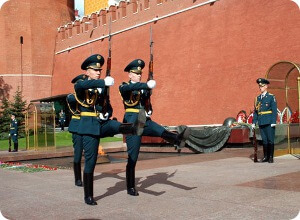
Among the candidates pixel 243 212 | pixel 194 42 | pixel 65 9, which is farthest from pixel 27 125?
pixel 65 9

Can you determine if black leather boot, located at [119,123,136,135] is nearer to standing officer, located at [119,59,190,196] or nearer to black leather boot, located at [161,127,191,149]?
standing officer, located at [119,59,190,196]

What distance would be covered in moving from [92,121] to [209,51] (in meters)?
16.6

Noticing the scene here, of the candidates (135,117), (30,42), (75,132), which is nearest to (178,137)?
(135,117)

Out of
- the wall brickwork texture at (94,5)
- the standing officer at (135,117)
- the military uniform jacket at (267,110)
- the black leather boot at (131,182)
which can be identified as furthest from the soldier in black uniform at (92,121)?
the wall brickwork texture at (94,5)

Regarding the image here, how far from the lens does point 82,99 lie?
500 centimetres

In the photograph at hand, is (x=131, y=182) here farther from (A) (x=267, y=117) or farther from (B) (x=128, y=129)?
(A) (x=267, y=117)

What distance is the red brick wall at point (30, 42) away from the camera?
33.6m

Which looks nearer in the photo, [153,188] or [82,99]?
[82,99]

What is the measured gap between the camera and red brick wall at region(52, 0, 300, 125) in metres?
17.5

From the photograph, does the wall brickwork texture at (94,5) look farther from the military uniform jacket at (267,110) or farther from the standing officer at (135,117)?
the standing officer at (135,117)

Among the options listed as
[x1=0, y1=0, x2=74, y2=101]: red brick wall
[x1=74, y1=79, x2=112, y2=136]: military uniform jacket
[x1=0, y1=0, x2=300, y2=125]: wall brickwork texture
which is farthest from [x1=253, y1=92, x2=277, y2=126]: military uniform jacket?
[x1=0, y1=0, x2=74, y2=101]: red brick wall

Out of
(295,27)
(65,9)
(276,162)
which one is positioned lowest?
(276,162)

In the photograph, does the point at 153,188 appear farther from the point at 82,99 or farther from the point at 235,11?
the point at 235,11

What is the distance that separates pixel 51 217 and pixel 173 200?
1.44m
